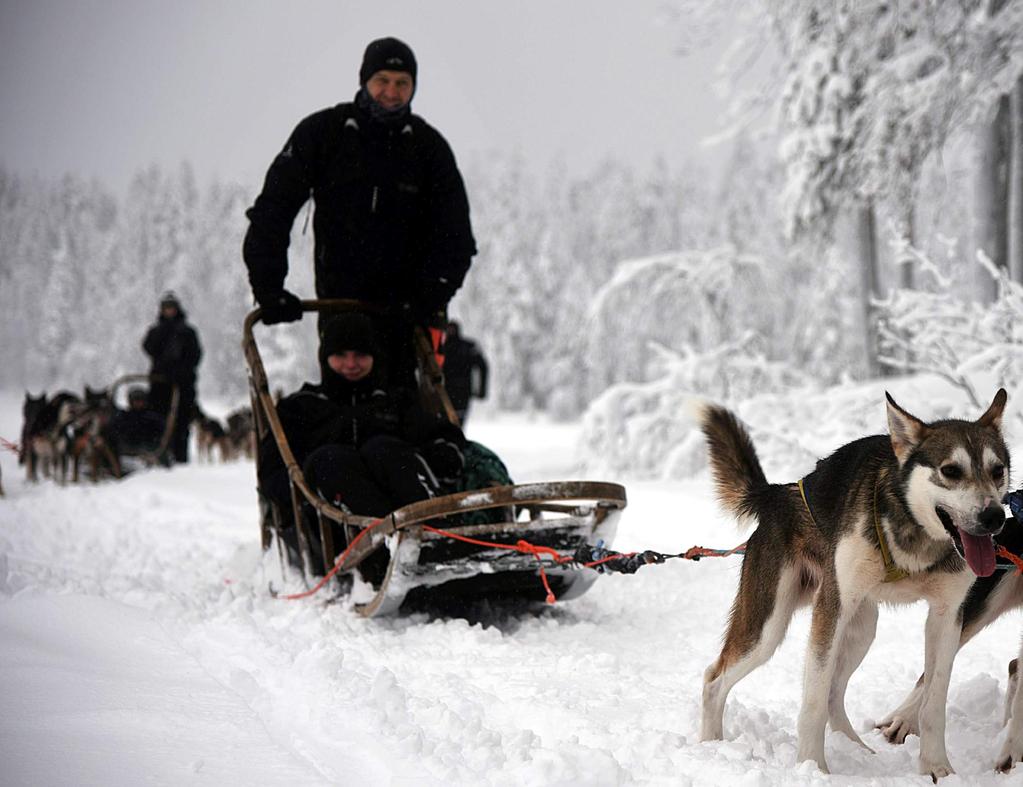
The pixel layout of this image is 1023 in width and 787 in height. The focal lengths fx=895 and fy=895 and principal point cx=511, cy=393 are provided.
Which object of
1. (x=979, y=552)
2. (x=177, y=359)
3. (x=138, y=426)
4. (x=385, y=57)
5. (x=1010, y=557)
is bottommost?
(x=138, y=426)

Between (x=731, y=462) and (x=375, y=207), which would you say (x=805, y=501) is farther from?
(x=375, y=207)

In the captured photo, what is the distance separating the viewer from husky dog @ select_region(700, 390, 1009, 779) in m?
2.06

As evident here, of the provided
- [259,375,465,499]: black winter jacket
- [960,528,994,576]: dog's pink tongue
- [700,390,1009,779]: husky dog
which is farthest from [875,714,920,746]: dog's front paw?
[259,375,465,499]: black winter jacket

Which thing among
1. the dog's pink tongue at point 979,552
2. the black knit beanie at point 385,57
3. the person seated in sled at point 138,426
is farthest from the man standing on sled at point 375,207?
the person seated in sled at point 138,426

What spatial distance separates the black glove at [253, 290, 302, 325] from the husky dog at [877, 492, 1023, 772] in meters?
3.24

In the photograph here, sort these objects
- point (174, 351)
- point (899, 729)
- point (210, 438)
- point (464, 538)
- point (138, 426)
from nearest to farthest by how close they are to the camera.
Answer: point (899, 729) → point (464, 538) → point (138, 426) → point (174, 351) → point (210, 438)

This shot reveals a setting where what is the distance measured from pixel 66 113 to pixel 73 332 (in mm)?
28156

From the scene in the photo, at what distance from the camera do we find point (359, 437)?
13.9 feet

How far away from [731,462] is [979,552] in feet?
2.94

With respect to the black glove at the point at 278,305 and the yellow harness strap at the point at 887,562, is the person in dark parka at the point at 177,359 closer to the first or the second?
the black glove at the point at 278,305

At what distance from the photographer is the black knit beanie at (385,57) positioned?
4.41 m

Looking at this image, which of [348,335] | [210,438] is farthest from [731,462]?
[210,438]

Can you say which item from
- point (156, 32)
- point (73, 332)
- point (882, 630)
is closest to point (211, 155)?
point (73, 332)

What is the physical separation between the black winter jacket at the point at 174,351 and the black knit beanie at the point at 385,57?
30.7 feet
